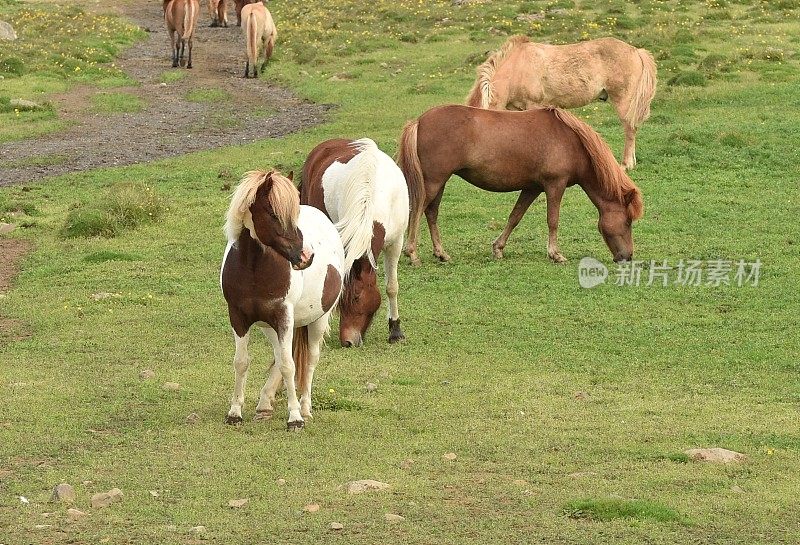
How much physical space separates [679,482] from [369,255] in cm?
393

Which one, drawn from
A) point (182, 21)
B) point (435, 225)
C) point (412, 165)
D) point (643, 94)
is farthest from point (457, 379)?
point (182, 21)

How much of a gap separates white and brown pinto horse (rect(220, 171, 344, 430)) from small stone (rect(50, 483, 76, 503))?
1.74 metres

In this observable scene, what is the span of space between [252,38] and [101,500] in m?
23.1

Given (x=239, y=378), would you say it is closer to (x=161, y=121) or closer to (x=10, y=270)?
(x=10, y=270)

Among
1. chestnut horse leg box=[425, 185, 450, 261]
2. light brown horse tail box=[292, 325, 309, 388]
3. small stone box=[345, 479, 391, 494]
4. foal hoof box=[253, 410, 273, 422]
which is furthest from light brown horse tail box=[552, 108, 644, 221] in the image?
small stone box=[345, 479, 391, 494]

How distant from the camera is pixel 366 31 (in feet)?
110

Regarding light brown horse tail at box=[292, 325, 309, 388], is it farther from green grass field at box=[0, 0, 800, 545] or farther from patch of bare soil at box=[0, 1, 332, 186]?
patch of bare soil at box=[0, 1, 332, 186]

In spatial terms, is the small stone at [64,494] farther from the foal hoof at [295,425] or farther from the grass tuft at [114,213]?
the grass tuft at [114,213]

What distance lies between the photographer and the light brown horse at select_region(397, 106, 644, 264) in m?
13.9

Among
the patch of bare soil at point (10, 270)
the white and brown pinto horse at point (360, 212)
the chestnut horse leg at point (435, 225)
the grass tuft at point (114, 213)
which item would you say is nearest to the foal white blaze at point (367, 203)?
the white and brown pinto horse at point (360, 212)

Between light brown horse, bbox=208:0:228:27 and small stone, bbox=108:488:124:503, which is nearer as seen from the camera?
small stone, bbox=108:488:124:503

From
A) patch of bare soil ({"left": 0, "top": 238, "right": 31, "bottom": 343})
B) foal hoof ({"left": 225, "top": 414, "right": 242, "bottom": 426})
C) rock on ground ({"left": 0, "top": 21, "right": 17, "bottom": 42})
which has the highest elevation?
foal hoof ({"left": 225, "top": 414, "right": 242, "bottom": 426})

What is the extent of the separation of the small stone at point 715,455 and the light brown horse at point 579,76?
→ 37.3 feet

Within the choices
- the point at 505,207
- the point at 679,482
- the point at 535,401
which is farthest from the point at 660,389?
the point at 505,207
